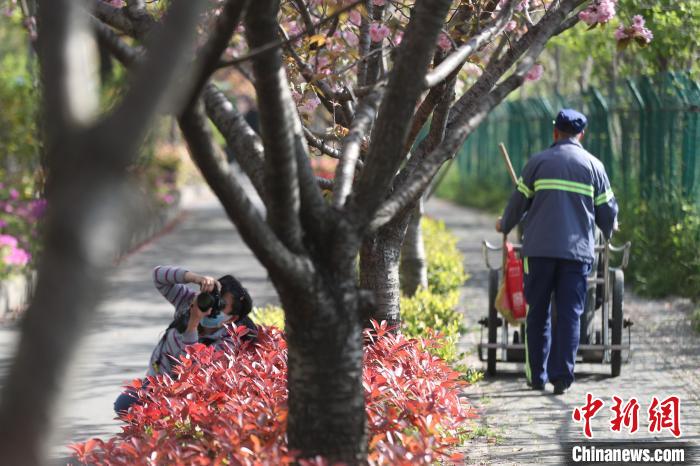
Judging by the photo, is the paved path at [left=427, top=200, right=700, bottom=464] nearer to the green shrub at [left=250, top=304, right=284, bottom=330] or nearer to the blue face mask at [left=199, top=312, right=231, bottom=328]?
the green shrub at [left=250, top=304, right=284, bottom=330]

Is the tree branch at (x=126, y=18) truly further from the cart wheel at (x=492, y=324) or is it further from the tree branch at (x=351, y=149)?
the cart wheel at (x=492, y=324)

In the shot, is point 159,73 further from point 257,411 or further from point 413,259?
point 413,259

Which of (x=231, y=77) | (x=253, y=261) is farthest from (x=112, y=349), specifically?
(x=231, y=77)

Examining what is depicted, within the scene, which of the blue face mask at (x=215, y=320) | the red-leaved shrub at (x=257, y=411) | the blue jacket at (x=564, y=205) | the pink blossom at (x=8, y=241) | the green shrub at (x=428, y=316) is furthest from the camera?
the pink blossom at (x=8, y=241)

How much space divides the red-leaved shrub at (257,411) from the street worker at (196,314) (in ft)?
0.77

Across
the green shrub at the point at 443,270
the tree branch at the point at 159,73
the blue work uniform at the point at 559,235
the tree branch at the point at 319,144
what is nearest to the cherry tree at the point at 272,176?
the tree branch at the point at 159,73

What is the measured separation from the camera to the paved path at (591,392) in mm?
6516

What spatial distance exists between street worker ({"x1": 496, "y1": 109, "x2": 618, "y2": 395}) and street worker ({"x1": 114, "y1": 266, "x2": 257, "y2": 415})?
187cm

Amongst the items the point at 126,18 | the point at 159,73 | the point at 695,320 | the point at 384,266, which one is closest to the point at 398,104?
the point at 126,18

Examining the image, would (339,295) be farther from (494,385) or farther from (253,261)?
(253,261)

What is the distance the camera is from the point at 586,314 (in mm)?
8172

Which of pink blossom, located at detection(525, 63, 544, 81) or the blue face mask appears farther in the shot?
pink blossom, located at detection(525, 63, 544, 81)

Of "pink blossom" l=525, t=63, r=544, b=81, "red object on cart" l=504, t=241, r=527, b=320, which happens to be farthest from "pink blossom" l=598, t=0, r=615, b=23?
"red object on cart" l=504, t=241, r=527, b=320

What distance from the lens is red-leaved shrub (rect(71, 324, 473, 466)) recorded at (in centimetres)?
462
